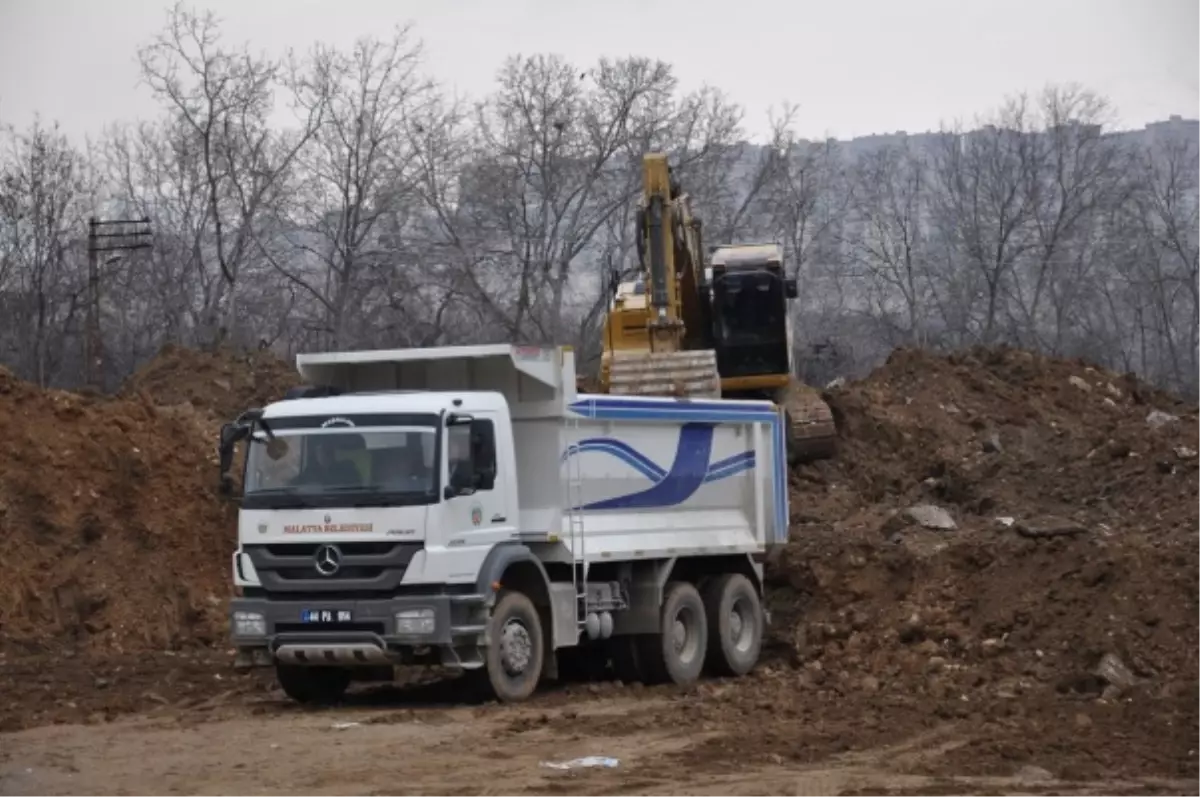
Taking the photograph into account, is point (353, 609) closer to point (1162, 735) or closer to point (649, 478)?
point (649, 478)

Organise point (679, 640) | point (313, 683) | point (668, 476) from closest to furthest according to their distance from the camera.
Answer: point (313, 683) < point (668, 476) < point (679, 640)

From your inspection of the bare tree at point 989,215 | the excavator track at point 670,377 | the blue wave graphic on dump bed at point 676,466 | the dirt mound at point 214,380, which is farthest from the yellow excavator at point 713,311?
the bare tree at point 989,215

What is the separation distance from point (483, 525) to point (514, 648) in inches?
47.6

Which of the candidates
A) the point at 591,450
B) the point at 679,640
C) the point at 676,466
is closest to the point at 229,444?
the point at 591,450

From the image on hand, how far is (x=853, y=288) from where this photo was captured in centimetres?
6312

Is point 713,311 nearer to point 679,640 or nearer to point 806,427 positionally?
point 806,427

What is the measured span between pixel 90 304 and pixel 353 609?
2920 cm

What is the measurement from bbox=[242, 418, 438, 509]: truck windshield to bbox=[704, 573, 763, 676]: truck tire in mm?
4662

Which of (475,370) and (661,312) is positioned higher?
(661,312)

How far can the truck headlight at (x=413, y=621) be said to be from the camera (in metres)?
14.9

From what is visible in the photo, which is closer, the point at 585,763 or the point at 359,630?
the point at 585,763

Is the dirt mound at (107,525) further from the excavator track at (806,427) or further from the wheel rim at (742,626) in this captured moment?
the excavator track at (806,427)

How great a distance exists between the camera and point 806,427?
2977 centimetres

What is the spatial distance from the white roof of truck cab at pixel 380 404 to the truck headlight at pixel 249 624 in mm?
1707
